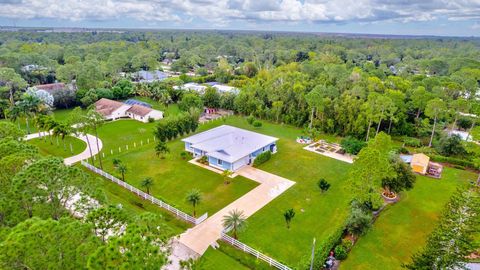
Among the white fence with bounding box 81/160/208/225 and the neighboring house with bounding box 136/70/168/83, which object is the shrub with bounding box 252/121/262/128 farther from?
the neighboring house with bounding box 136/70/168/83

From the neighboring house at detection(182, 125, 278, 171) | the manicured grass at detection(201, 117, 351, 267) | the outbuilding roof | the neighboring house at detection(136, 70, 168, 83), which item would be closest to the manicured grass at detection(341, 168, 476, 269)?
the manicured grass at detection(201, 117, 351, 267)

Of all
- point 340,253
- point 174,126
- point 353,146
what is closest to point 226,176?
point 174,126

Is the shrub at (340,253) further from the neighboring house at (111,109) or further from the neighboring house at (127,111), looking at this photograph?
the neighboring house at (111,109)

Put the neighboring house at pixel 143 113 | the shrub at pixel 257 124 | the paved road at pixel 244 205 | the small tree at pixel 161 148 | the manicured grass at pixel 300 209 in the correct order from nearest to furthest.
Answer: the manicured grass at pixel 300 209 < the paved road at pixel 244 205 < the small tree at pixel 161 148 < the shrub at pixel 257 124 < the neighboring house at pixel 143 113

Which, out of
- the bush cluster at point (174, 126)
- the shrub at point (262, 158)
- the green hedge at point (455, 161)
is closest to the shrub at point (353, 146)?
the green hedge at point (455, 161)

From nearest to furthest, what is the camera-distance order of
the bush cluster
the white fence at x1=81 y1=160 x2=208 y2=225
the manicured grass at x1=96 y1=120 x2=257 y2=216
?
the white fence at x1=81 y1=160 x2=208 y2=225
the manicured grass at x1=96 y1=120 x2=257 y2=216
the bush cluster

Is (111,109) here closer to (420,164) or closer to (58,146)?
(58,146)

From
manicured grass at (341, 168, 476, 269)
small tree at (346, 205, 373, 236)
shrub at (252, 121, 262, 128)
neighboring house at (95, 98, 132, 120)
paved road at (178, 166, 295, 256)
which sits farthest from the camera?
neighboring house at (95, 98, 132, 120)
